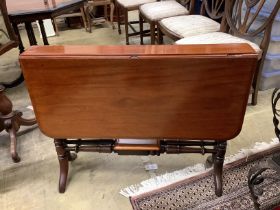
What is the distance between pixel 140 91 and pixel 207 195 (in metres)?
0.74

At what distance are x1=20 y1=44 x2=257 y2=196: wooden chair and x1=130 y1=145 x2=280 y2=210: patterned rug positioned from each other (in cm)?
32

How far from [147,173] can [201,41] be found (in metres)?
0.95

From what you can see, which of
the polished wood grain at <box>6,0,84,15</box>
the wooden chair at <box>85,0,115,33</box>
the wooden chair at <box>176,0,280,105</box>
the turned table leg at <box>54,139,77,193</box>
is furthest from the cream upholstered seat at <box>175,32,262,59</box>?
the wooden chair at <box>85,0,115,33</box>

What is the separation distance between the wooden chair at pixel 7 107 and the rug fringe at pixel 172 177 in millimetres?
793

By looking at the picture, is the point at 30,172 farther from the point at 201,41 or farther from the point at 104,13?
the point at 104,13

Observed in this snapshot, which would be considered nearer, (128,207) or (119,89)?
(119,89)

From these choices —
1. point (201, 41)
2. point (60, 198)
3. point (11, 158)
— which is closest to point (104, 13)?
point (201, 41)

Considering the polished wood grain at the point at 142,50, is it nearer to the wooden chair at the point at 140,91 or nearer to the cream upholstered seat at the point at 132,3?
the wooden chair at the point at 140,91

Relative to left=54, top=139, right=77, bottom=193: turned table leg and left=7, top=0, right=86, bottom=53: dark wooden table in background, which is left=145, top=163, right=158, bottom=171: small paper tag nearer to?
left=54, top=139, right=77, bottom=193: turned table leg

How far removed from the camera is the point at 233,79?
1.03 meters

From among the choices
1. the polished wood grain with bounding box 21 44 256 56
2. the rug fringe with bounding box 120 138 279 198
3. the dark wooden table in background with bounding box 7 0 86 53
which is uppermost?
the polished wood grain with bounding box 21 44 256 56

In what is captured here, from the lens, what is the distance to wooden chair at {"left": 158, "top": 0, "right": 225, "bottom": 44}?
2.09m

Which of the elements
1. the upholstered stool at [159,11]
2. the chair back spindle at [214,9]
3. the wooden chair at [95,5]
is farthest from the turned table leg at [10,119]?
the wooden chair at [95,5]

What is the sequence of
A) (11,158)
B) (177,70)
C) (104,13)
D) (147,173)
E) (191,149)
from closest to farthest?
(177,70), (191,149), (147,173), (11,158), (104,13)
